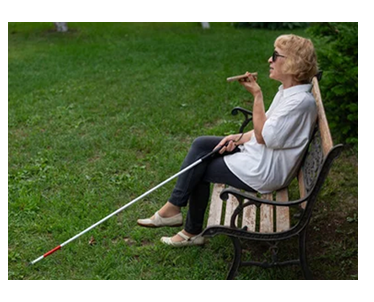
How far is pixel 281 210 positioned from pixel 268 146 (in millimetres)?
444

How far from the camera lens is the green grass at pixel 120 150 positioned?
12.2ft

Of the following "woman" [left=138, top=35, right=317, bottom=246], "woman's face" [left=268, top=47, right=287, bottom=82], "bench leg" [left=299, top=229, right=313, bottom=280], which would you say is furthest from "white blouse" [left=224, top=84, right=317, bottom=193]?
"bench leg" [left=299, top=229, right=313, bottom=280]

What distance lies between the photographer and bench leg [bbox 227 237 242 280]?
3164mm

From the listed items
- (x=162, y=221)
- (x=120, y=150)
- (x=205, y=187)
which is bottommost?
(x=162, y=221)

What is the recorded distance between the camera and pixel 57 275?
11.8 ft

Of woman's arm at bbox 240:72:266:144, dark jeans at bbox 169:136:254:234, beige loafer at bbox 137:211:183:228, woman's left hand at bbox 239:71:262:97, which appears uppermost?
woman's left hand at bbox 239:71:262:97

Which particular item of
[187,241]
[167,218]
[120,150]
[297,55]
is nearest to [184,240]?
[187,241]

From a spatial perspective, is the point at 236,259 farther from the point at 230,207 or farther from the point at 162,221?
the point at 162,221

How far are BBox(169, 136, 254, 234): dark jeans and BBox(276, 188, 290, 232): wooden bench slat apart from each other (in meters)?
0.21

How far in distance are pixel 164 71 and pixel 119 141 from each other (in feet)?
9.78

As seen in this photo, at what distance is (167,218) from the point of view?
3.77 meters

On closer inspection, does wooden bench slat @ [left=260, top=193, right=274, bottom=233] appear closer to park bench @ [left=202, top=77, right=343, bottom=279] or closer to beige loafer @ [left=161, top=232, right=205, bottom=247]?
park bench @ [left=202, top=77, right=343, bottom=279]

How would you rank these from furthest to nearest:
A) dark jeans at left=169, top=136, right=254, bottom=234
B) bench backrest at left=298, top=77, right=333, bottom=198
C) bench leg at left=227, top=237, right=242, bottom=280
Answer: dark jeans at left=169, top=136, right=254, bottom=234
bench leg at left=227, top=237, right=242, bottom=280
bench backrest at left=298, top=77, right=333, bottom=198

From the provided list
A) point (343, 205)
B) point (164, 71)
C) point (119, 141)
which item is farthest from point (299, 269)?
point (164, 71)
